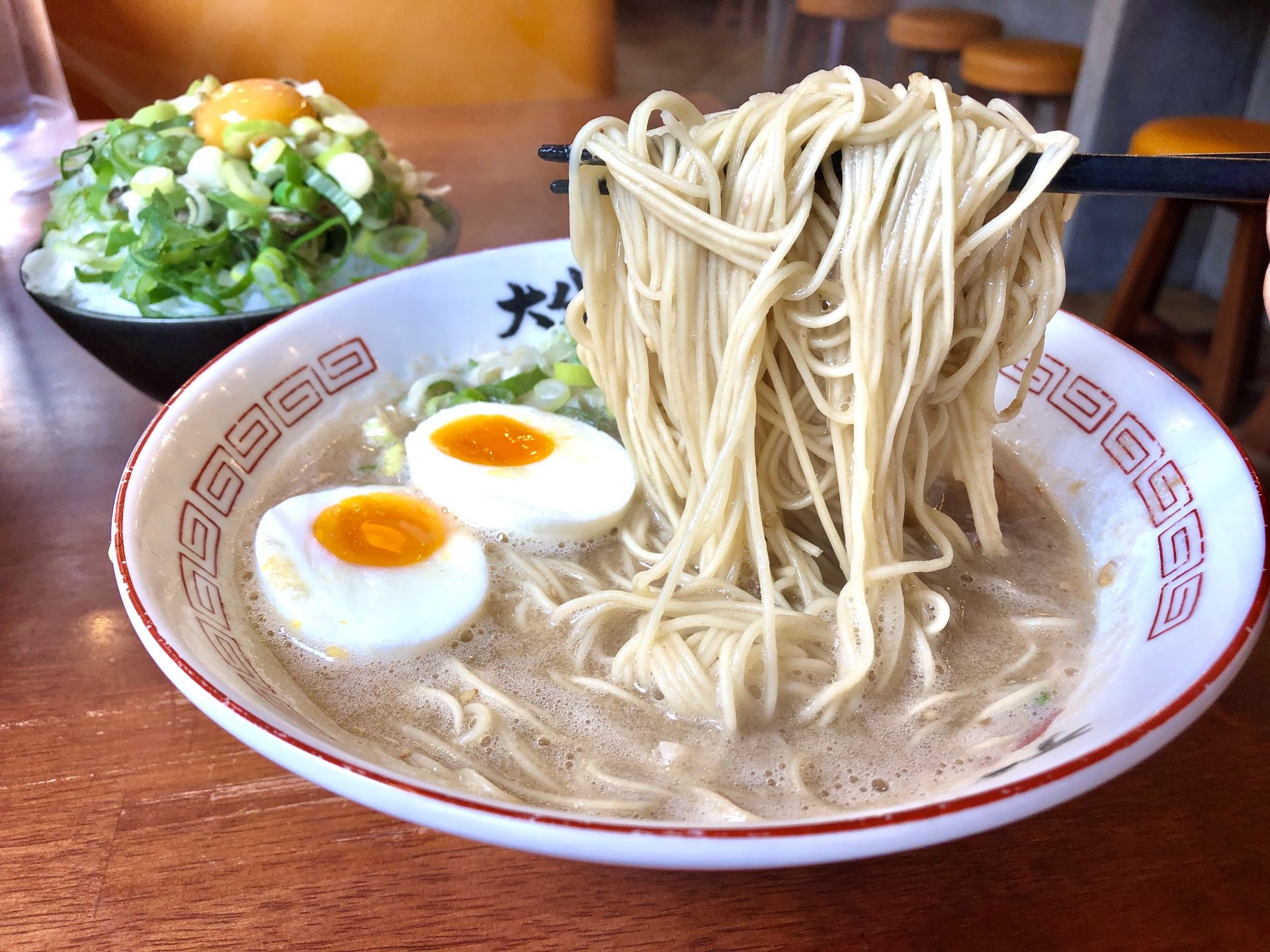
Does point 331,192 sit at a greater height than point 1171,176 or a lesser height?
lesser

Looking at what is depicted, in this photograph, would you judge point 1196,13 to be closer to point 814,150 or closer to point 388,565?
point 814,150

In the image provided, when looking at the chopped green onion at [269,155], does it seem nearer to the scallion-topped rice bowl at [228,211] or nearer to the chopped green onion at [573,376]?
the scallion-topped rice bowl at [228,211]

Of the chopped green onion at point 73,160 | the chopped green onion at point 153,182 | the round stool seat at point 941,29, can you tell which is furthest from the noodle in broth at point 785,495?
the round stool seat at point 941,29

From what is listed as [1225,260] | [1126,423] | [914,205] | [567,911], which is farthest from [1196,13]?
[567,911]

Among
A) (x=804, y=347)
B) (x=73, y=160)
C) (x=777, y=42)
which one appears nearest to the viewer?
(x=804, y=347)

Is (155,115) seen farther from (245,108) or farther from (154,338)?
(154,338)

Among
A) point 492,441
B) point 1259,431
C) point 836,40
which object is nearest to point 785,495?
point 492,441
